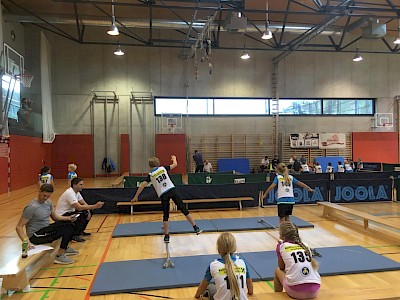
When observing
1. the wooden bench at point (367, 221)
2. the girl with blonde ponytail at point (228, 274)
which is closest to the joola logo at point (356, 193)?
the wooden bench at point (367, 221)

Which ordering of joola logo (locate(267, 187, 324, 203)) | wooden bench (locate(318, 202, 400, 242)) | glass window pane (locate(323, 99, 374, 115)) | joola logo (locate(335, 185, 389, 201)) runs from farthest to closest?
glass window pane (locate(323, 99, 374, 115)), joola logo (locate(335, 185, 389, 201)), joola logo (locate(267, 187, 324, 203)), wooden bench (locate(318, 202, 400, 242))

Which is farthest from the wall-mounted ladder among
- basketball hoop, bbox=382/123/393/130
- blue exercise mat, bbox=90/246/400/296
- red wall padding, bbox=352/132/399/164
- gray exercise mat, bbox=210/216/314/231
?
blue exercise mat, bbox=90/246/400/296

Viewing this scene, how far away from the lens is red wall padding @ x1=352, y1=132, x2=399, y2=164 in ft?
66.7

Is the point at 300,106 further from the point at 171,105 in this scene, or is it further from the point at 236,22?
the point at 236,22

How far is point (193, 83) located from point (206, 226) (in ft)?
43.3

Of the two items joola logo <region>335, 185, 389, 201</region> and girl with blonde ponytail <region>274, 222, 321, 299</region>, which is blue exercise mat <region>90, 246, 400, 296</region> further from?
joola logo <region>335, 185, 389, 201</region>

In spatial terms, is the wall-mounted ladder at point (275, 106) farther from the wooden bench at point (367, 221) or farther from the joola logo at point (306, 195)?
the wooden bench at point (367, 221)

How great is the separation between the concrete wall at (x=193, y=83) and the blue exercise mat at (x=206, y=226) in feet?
37.0

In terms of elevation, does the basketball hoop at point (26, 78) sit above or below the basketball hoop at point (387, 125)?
above

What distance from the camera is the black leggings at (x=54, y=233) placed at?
4816mm

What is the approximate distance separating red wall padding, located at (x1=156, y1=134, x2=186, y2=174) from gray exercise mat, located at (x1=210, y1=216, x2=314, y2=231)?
10772mm

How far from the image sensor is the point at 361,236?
6.65 metres

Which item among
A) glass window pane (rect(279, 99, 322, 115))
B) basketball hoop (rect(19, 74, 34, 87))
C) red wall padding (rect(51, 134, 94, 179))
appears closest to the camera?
basketball hoop (rect(19, 74, 34, 87))

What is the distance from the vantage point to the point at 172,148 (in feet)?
61.0
